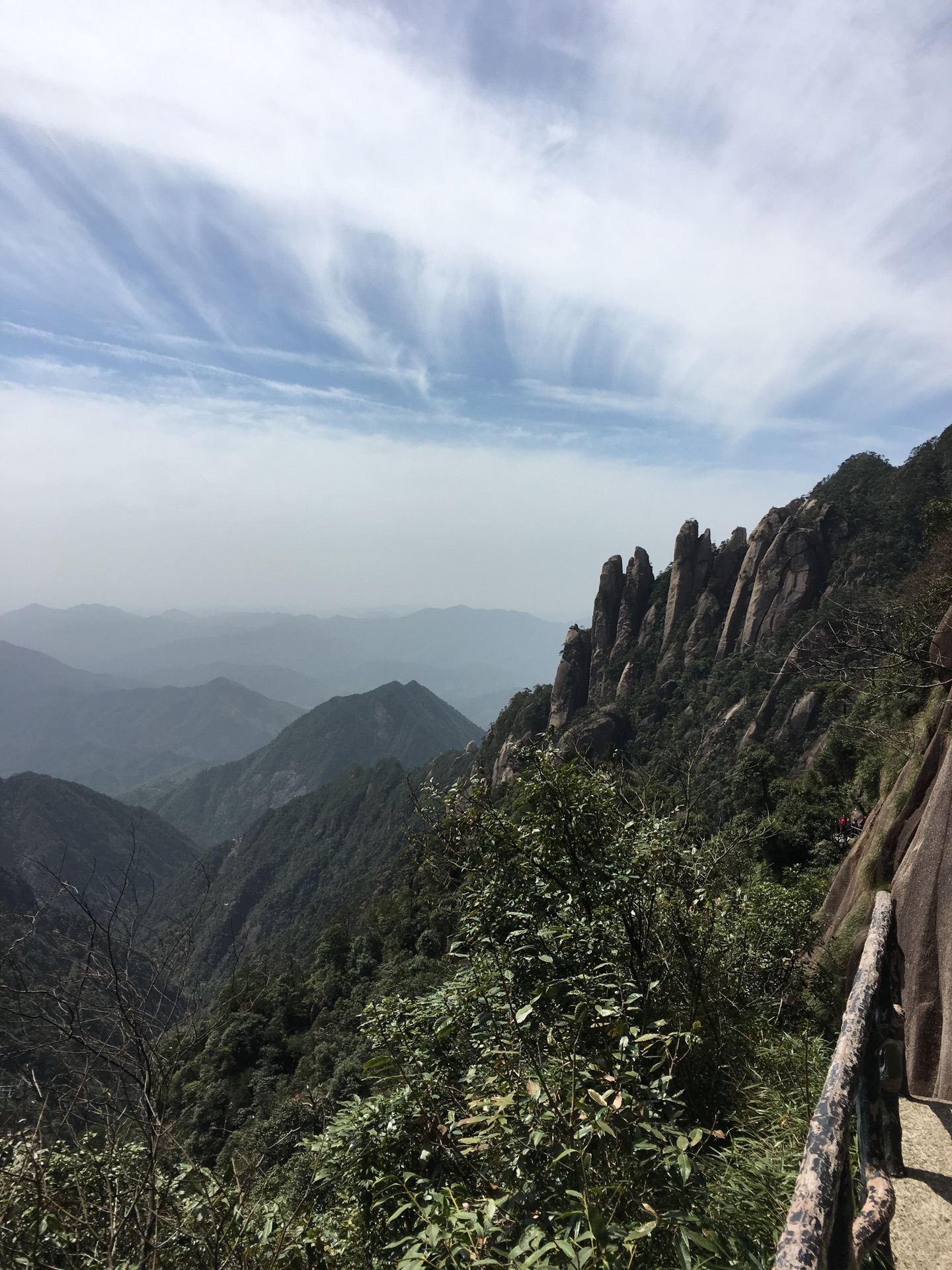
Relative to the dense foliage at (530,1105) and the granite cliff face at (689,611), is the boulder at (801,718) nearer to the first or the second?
the granite cliff face at (689,611)

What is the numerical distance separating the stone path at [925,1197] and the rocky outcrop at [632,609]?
57695mm

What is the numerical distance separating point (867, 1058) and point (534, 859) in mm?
3216

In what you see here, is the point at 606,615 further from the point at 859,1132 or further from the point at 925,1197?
the point at 859,1132

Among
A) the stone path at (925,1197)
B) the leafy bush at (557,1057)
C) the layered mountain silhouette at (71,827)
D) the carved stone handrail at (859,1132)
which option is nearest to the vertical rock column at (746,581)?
the leafy bush at (557,1057)

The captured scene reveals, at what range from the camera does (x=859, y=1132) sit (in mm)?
2109

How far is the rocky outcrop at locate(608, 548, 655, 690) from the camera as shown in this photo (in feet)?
200

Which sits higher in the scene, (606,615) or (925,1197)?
(606,615)

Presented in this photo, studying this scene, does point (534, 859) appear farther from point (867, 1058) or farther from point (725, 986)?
point (867, 1058)

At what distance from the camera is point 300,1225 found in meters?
4.71

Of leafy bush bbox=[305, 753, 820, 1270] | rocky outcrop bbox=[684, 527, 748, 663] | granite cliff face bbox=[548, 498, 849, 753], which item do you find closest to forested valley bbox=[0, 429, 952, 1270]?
leafy bush bbox=[305, 753, 820, 1270]

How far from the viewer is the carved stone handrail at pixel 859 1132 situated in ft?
4.24

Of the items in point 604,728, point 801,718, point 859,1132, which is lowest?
point 604,728

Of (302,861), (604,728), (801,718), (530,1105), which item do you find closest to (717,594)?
(604,728)

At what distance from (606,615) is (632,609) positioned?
2.83m
